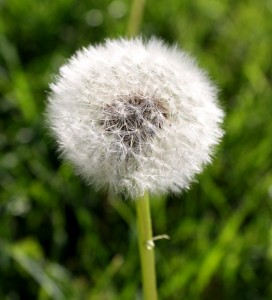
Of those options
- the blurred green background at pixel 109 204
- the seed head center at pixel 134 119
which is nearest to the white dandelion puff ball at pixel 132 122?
the seed head center at pixel 134 119

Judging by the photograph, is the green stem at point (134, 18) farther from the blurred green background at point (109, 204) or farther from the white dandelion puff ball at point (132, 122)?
the white dandelion puff ball at point (132, 122)

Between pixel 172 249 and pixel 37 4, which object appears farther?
pixel 37 4

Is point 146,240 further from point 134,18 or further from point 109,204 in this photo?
point 134,18

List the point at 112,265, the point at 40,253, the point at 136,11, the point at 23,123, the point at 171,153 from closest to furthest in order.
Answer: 1. the point at 171,153
2. the point at 112,265
3. the point at 40,253
4. the point at 23,123
5. the point at 136,11

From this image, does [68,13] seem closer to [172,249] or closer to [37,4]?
[37,4]

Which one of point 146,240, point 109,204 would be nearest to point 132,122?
point 146,240

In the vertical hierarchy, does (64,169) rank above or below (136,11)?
below

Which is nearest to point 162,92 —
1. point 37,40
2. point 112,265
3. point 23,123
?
point 112,265
